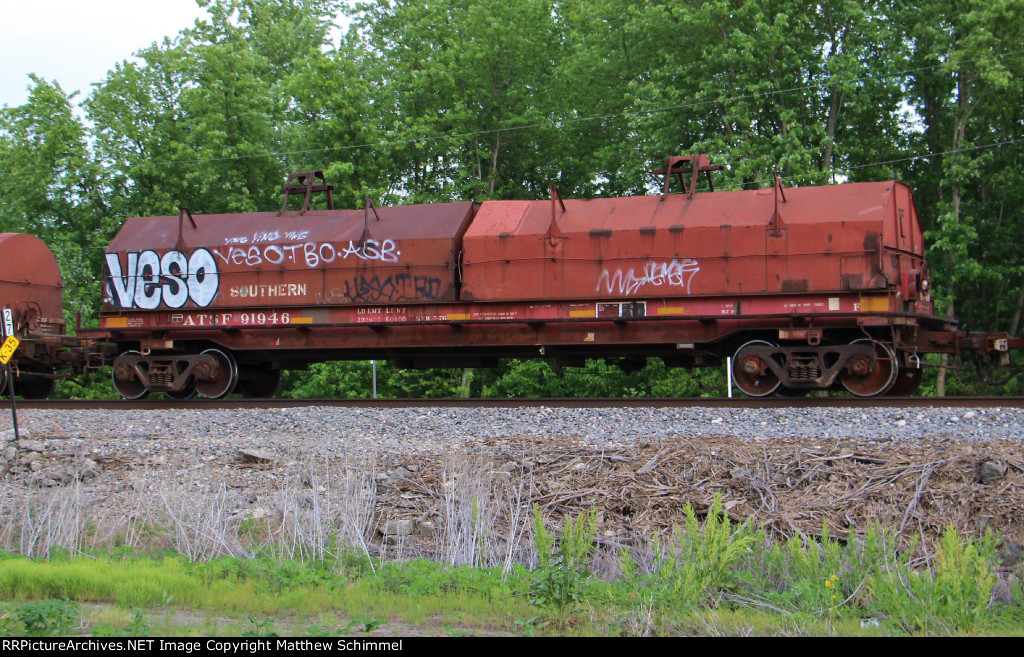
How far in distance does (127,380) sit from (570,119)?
15.9m

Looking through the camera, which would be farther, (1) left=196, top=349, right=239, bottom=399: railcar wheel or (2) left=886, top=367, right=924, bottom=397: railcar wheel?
(1) left=196, top=349, right=239, bottom=399: railcar wheel

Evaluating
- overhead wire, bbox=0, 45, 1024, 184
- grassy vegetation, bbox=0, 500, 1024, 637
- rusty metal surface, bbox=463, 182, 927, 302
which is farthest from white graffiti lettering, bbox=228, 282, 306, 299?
overhead wire, bbox=0, 45, 1024, 184

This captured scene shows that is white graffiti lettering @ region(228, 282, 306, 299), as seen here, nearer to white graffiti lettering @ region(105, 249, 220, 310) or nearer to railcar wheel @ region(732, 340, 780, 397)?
white graffiti lettering @ region(105, 249, 220, 310)

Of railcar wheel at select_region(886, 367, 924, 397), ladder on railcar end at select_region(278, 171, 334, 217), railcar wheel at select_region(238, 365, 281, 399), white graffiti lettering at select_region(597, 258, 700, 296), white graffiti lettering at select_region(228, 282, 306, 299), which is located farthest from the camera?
railcar wheel at select_region(238, 365, 281, 399)

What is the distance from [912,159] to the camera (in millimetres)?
22672

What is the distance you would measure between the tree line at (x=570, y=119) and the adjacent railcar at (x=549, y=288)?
7380 mm

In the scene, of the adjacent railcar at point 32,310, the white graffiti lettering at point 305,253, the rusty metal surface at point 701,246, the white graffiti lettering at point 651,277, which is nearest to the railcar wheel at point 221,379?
the white graffiti lettering at point 305,253

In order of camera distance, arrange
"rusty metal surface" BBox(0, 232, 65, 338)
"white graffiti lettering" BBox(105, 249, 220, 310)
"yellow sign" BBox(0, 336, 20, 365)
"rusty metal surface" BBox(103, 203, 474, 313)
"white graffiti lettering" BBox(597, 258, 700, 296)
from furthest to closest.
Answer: "rusty metal surface" BBox(0, 232, 65, 338) → "white graffiti lettering" BBox(105, 249, 220, 310) → "rusty metal surface" BBox(103, 203, 474, 313) → "white graffiti lettering" BBox(597, 258, 700, 296) → "yellow sign" BBox(0, 336, 20, 365)

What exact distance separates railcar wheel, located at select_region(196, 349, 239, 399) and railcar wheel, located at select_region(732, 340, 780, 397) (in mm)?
8396

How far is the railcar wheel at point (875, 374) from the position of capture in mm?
12211

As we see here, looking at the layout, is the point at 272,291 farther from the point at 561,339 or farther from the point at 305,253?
the point at 561,339

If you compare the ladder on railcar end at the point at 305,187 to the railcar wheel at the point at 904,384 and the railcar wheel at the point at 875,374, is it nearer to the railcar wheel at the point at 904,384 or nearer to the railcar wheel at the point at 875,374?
the railcar wheel at the point at 875,374

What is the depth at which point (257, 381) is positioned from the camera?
54.0ft

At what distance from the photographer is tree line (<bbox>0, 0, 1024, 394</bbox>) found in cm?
2122
